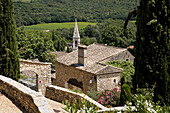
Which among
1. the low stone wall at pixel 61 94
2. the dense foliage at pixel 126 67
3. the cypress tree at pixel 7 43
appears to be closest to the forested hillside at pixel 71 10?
the dense foliage at pixel 126 67

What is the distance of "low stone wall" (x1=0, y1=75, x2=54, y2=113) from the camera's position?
561 centimetres

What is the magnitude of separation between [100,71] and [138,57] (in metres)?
9.16

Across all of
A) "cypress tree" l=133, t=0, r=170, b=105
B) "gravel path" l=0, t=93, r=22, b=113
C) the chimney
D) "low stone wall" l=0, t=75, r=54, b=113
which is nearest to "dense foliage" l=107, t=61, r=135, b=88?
the chimney

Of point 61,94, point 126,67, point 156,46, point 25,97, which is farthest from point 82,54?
point 25,97

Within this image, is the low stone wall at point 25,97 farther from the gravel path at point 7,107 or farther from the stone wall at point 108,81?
the stone wall at point 108,81

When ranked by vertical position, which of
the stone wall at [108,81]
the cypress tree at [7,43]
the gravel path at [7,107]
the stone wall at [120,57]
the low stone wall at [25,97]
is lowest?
the stone wall at [108,81]

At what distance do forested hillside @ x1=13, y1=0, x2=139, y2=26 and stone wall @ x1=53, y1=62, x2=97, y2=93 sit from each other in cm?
5732

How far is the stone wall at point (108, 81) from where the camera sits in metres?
17.3

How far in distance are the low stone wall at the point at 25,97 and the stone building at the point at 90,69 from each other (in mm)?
9911

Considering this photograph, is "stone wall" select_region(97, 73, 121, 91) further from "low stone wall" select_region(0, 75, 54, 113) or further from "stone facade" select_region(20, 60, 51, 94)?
"low stone wall" select_region(0, 75, 54, 113)

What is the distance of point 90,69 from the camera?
59.3ft

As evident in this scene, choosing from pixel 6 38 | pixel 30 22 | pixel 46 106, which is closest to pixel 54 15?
Result: pixel 30 22

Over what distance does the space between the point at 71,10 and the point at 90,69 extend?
103521mm

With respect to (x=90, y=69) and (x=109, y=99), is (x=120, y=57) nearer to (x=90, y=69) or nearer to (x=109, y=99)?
(x=90, y=69)
